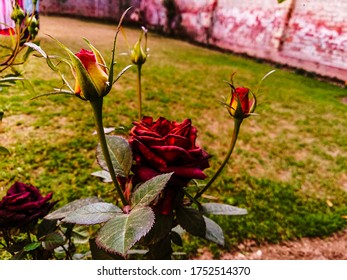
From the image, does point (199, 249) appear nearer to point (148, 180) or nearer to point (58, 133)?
point (148, 180)

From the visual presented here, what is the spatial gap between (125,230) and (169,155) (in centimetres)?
12

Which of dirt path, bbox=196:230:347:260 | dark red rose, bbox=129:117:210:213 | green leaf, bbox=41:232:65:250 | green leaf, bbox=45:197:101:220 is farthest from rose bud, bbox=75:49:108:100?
dirt path, bbox=196:230:347:260

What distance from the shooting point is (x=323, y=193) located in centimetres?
195

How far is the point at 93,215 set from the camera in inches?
15.5

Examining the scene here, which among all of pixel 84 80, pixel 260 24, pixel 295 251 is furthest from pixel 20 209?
pixel 260 24

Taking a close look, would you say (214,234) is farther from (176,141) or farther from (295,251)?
(295,251)

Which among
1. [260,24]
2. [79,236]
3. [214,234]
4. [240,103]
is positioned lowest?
[79,236]

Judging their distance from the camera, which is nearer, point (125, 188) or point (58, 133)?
point (125, 188)

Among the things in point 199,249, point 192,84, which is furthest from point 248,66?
point 199,249

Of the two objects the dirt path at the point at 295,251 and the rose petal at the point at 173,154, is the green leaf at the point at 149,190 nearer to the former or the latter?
the rose petal at the point at 173,154

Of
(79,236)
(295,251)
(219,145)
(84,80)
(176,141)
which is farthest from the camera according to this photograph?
(219,145)

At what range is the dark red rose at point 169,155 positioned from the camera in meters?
0.42

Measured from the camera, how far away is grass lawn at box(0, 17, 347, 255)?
160 cm

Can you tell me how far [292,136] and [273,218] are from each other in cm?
128
